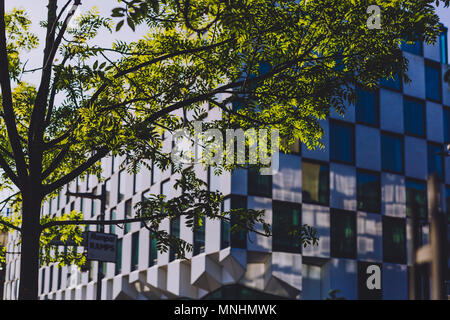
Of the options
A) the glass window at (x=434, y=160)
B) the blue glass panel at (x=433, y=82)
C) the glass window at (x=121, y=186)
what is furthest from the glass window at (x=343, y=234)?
the glass window at (x=121, y=186)

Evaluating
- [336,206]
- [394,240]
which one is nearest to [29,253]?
[336,206]

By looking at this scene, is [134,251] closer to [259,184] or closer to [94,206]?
[94,206]

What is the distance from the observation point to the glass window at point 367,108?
2883 centimetres

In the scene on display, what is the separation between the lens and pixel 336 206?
2717cm

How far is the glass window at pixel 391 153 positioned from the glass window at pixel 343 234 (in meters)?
3.30

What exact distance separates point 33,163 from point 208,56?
3245 millimetres

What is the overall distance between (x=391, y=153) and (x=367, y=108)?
237 cm

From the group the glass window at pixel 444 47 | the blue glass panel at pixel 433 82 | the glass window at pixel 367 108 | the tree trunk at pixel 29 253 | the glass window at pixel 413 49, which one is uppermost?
the glass window at pixel 444 47

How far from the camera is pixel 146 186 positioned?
34.2 m

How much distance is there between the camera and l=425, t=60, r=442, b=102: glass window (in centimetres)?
3129

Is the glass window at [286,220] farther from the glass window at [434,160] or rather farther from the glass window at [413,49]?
the glass window at [413,49]

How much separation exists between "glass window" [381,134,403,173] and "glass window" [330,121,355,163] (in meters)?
1.77

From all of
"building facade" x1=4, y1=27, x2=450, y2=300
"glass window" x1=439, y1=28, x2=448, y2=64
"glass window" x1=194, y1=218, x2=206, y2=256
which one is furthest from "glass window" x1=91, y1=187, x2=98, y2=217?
"glass window" x1=439, y1=28, x2=448, y2=64
